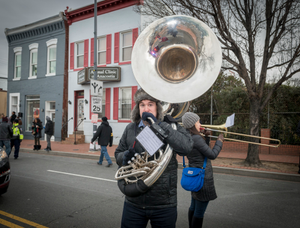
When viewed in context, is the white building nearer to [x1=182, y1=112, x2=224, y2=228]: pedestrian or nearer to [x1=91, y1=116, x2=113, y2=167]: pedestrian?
[x1=91, y1=116, x2=113, y2=167]: pedestrian

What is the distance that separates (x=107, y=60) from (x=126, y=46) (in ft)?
5.22

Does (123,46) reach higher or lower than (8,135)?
higher

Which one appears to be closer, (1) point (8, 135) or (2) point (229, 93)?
(1) point (8, 135)

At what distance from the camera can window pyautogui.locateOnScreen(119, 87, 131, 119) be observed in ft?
47.9

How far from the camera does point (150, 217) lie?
217cm

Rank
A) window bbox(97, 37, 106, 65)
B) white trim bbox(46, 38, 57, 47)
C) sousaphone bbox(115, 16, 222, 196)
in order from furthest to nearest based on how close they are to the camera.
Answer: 1. white trim bbox(46, 38, 57, 47)
2. window bbox(97, 37, 106, 65)
3. sousaphone bbox(115, 16, 222, 196)

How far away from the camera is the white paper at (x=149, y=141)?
6.45 ft

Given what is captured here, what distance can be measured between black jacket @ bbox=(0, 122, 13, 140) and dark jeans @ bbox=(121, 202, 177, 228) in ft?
26.9

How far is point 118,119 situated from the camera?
48.3 ft

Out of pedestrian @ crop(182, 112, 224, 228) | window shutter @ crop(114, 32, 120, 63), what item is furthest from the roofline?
pedestrian @ crop(182, 112, 224, 228)

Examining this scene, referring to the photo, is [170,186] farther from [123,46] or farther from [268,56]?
[123,46]

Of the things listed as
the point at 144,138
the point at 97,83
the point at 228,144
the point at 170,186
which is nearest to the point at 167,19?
the point at 144,138

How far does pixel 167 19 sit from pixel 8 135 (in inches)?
329

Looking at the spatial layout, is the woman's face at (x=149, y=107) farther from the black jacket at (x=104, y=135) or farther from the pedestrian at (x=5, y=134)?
the pedestrian at (x=5, y=134)
